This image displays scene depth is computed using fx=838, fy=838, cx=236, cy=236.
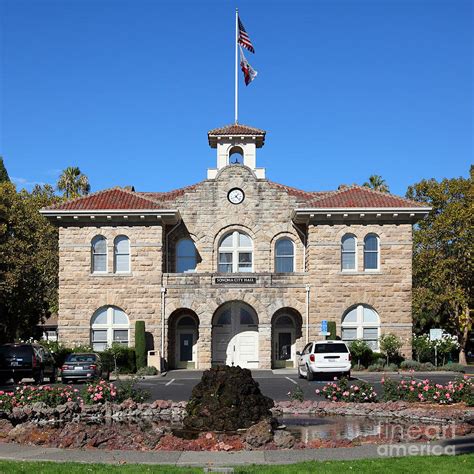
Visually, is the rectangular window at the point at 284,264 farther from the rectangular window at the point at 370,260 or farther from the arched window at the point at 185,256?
the arched window at the point at 185,256

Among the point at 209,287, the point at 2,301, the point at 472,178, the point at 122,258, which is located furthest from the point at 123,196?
the point at 472,178

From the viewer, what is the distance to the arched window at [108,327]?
42094 mm

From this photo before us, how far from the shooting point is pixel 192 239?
144ft

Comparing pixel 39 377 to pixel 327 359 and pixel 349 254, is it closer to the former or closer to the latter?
pixel 327 359

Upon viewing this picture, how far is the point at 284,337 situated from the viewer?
1738 inches

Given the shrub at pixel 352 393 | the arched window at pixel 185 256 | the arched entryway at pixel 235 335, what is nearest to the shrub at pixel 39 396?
the shrub at pixel 352 393

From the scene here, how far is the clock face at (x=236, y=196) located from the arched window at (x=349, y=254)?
5.86 meters

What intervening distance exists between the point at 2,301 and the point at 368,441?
3791cm

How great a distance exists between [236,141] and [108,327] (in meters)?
12.4

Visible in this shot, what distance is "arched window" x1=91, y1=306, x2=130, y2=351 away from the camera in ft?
138

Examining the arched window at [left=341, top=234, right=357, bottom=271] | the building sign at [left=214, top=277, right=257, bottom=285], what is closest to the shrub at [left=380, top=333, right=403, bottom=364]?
the arched window at [left=341, top=234, right=357, bottom=271]

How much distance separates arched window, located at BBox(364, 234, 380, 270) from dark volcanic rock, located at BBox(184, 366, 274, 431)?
25.4m

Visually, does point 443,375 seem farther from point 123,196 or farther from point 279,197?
point 123,196

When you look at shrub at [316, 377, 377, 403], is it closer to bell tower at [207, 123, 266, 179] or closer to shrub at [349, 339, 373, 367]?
shrub at [349, 339, 373, 367]
